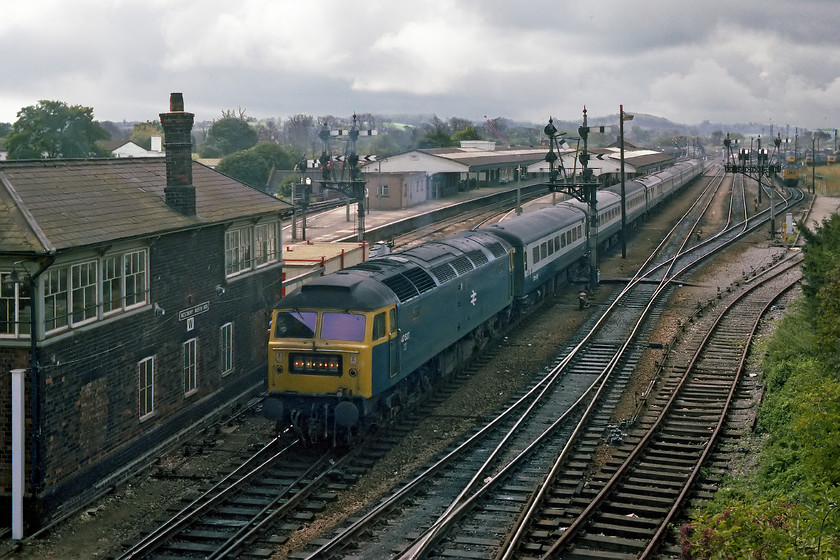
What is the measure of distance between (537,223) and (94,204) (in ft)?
59.8

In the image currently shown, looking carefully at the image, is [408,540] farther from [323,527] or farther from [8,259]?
[8,259]

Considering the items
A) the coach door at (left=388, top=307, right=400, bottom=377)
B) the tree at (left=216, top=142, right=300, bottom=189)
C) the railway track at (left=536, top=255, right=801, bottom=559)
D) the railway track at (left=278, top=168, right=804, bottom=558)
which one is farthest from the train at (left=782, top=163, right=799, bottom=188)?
the coach door at (left=388, top=307, right=400, bottom=377)

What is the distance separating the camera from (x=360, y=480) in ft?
56.7

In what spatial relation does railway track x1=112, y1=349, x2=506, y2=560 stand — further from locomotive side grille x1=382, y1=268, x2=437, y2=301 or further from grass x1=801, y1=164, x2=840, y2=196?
grass x1=801, y1=164, x2=840, y2=196

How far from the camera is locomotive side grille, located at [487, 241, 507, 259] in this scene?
2716 cm

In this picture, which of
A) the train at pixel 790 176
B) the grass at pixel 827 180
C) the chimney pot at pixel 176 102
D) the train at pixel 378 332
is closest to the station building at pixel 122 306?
the chimney pot at pixel 176 102

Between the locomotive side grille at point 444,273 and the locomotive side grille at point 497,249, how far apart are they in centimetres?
422

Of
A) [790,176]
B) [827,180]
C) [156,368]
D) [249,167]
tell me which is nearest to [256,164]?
[249,167]

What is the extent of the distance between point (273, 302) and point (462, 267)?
4886 millimetres

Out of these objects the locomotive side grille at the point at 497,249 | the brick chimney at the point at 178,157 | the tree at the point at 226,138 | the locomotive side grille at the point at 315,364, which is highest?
the tree at the point at 226,138

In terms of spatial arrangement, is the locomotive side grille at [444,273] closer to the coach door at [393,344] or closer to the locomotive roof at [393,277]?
the locomotive roof at [393,277]

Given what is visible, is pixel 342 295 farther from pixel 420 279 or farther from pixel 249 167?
pixel 249 167

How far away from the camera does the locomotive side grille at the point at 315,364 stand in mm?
18094

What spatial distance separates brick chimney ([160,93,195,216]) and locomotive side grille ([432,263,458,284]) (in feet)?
18.2
